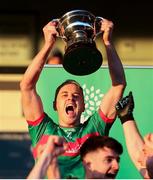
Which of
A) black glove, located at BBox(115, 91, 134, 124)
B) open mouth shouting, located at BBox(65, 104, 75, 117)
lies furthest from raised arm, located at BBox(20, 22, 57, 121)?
black glove, located at BBox(115, 91, 134, 124)

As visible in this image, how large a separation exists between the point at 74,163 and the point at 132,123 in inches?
14.8

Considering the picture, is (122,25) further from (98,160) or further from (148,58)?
(98,160)

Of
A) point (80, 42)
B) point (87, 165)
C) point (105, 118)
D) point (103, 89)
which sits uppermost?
point (80, 42)

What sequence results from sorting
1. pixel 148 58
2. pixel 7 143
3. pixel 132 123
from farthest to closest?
pixel 148 58 → pixel 7 143 → pixel 132 123

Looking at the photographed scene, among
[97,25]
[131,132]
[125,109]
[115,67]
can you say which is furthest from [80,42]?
[131,132]

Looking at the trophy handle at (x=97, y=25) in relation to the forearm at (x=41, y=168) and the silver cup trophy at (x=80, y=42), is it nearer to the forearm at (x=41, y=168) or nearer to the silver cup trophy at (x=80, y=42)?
the silver cup trophy at (x=80, y=42)

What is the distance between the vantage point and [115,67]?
3.26 meters

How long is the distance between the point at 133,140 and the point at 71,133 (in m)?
0.32

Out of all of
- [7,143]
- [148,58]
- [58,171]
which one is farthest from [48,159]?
[148,58]

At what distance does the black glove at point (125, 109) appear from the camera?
3.24 metres

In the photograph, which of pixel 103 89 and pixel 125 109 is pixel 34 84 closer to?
pixel 103 89

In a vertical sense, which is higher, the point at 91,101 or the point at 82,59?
the point at 82,59

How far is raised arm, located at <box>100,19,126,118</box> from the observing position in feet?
10.7

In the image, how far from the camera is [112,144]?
3.11 m
